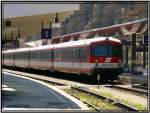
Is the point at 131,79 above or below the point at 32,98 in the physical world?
above

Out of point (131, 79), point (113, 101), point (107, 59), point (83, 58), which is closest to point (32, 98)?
point (113, 101)

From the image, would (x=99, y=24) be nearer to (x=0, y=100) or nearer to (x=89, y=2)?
(x=89, y=2)

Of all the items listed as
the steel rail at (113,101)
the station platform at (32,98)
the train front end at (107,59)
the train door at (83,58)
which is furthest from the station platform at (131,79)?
the station platform at (32,98)

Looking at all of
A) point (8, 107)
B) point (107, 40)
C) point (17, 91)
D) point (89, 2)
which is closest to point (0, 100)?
point (8, 107)

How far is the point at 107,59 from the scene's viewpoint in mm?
22703

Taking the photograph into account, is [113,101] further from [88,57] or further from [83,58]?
[83,58]

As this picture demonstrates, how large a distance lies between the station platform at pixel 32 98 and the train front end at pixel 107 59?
4.98 meters

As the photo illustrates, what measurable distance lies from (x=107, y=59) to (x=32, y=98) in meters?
7.68

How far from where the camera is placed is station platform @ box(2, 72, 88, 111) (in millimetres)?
14828

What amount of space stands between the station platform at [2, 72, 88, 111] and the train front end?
498 centimetres

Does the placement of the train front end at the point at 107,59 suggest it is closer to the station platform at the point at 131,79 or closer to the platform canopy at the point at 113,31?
the platform canopy at the point at 113,31

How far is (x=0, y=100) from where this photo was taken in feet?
47.7

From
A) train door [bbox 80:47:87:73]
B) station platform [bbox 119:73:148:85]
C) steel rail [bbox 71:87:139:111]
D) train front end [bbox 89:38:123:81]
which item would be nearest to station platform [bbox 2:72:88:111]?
steel rail [bbox 71:87:139:111]

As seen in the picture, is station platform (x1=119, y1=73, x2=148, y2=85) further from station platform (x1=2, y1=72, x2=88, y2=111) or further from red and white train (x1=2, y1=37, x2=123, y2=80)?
station platform (x1=2, y1=72, x2=88, y2=111)
